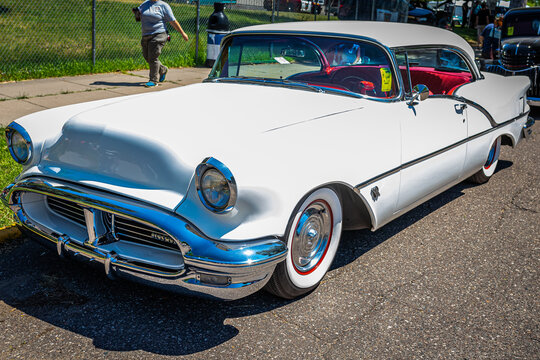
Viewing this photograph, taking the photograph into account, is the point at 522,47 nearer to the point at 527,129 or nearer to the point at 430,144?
the point at 527,129

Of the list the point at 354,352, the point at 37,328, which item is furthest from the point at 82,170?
the point at 354,352

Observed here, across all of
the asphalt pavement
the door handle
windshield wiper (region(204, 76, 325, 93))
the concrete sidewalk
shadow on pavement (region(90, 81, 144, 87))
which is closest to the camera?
the asphalt pavement

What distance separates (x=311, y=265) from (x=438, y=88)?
9.42ft

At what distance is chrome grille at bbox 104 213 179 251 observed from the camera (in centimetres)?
277

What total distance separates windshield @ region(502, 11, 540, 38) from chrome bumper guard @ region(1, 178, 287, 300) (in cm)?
914

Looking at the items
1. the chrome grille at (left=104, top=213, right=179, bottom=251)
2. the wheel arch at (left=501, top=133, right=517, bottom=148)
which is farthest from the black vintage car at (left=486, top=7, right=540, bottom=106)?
the chrome grille at (left=104, top=213, right=179, bottom=251)

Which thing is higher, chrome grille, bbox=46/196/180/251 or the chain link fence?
the chain link fence

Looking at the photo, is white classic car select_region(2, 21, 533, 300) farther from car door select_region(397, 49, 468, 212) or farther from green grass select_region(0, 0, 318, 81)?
green grass select_region(0, 0, 318, 81)

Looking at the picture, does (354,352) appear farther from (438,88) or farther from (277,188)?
(438,88)

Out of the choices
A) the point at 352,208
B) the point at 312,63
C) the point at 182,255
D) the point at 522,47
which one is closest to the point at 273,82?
the point at 312,63

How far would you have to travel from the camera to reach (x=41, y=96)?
788cm

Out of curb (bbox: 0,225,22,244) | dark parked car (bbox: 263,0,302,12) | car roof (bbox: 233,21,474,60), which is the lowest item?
curb (bbox: 0,225,22,244)

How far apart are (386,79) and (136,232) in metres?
2.08

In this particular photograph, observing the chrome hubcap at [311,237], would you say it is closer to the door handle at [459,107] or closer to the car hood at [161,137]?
the car hood at [161,137]
